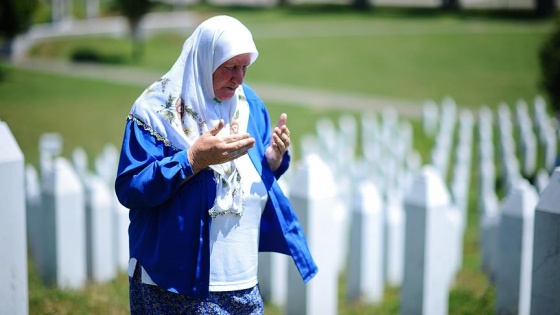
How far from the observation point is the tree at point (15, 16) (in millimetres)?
17797

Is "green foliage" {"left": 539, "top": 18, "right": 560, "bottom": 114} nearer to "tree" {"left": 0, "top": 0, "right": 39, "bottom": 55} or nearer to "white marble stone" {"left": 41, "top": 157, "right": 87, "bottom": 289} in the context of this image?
"white marble stone" {"left": 41, "top": 157, "right": 87, "bottom": 289}

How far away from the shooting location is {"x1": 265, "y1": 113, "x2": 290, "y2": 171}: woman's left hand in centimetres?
293

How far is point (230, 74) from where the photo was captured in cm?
277

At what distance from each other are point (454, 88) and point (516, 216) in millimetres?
15714

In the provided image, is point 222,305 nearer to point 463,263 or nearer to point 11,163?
point 11,163

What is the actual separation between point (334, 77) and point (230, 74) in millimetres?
19065

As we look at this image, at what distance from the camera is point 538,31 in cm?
2641

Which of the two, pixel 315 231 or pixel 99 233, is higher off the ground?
pixel 315 231

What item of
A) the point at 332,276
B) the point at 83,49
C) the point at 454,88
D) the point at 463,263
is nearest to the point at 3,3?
the point at 83,49

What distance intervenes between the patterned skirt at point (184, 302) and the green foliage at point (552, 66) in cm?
914

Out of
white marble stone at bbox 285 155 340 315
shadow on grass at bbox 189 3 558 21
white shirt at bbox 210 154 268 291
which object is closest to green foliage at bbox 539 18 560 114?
white marble stone at bbox 285 155 340 315

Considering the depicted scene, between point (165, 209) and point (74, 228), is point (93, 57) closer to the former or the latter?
point (74, 228)

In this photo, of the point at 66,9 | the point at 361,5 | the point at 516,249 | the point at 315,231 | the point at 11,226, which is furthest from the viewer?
the point at 361,5

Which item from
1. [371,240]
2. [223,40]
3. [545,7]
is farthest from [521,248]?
[545,7]
